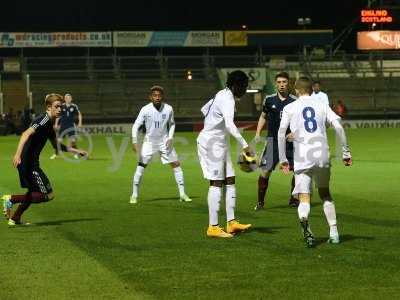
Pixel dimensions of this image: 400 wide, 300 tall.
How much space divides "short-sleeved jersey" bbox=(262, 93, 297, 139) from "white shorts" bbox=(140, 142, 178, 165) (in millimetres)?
2152

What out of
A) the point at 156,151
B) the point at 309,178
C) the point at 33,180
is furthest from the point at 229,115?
the point at 156,151

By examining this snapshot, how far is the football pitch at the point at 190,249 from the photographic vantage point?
788cm

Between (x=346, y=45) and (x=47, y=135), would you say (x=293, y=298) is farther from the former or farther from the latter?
(x=346, y=45)

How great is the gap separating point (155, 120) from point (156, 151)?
0.56 metres

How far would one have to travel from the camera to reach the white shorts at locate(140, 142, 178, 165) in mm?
15562

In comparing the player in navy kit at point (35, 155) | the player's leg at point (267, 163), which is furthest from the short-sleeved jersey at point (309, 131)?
the player's leg at point (267, 163)

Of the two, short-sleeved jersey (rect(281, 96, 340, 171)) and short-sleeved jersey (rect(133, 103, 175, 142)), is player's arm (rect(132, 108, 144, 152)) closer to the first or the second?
short-sleeved jersey (rect(133, 103, 175, 142))

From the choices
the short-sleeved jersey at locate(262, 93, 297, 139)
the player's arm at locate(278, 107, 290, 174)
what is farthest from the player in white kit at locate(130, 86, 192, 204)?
the player's arm at locate(278, 107, 290, 174)

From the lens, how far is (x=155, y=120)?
51.2 ft

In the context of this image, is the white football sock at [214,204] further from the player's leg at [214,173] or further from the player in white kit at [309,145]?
the player in white kit at [309,145]

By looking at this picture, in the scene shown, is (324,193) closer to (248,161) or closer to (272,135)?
(248,161)

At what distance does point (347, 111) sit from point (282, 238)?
37553 mm

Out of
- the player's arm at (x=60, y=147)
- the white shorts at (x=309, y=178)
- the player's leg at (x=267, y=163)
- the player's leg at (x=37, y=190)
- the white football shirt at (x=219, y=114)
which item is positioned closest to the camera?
the white shorts at (x=309, y=178)
